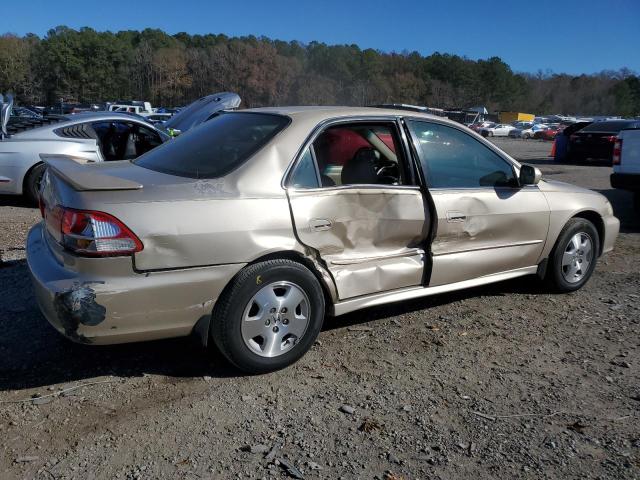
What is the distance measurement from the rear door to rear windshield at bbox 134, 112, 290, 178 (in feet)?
1.01

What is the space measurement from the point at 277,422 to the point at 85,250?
1296 mm

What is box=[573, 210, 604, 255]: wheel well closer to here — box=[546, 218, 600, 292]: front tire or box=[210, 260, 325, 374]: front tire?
box=[546, 218, 600, 292]: front tire

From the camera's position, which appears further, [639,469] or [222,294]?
[222,294]

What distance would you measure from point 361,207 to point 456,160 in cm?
100

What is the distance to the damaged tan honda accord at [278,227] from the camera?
3035mm

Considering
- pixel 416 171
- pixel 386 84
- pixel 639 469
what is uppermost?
pixel 386 84

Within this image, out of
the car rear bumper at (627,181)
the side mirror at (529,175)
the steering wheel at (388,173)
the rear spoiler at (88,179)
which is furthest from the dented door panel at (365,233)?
the car rear bumper at (627,181)

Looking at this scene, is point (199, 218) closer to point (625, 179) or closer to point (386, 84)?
point (625, 179)

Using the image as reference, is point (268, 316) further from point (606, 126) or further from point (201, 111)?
point (606, 126)

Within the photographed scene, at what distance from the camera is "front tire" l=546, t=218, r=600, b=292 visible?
16.2 ft

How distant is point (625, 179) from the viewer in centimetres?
834

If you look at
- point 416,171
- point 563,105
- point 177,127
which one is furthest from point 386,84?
point 416,171

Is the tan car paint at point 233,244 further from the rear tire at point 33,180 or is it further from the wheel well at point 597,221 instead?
the rear tire at point 33,180

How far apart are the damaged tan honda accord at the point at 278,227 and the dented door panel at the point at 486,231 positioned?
1 cm
